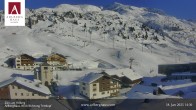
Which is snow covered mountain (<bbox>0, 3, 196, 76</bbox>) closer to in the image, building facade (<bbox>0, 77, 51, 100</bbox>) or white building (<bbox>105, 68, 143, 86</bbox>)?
white building (<bbox>105, 68, 143, 86</bbox>)

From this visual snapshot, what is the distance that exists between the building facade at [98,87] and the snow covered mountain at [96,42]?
89.1 inches

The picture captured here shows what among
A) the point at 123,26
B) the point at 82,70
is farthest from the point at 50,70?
the point at 123,26

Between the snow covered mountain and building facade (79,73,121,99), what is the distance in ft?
7.42

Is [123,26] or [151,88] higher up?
[123,26]

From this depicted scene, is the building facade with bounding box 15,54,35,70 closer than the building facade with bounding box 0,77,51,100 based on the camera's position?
No

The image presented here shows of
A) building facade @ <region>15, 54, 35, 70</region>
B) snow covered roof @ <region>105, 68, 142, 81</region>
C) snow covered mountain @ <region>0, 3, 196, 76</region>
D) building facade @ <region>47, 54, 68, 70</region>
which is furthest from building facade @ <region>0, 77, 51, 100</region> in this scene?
snow covered mountain @ <region>0, 3, 196, 76</region>

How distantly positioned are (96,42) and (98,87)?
15271 millimetres

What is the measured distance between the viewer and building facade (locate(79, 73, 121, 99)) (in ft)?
29.1

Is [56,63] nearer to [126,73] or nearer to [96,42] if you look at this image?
[126,73]

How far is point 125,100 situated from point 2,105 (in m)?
2.39

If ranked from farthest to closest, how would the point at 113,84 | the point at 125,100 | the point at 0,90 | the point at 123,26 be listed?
the point at 123,26 < the point at 113,84 < the point at 0,90 < the point at 125,100

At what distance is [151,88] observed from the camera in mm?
10617

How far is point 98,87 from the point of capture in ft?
30.4

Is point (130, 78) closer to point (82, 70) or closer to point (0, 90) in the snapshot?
point (82, 70)
